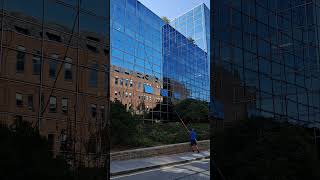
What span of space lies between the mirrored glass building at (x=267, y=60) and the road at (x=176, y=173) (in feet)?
11.1

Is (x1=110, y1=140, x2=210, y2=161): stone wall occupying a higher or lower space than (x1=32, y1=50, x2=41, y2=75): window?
lower

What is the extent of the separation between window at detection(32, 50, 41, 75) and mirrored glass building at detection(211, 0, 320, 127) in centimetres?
1066

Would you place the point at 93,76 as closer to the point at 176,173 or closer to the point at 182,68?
the point at 176,173

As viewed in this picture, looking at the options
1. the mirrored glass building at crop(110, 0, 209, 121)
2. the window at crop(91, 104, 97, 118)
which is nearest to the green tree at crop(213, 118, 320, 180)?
the window at crop(91, 104, 97, 118)

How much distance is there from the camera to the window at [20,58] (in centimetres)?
1162

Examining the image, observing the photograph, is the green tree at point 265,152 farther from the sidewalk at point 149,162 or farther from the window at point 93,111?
the window at point 93,111

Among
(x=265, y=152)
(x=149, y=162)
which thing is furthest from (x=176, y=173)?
(x=265, y=152)

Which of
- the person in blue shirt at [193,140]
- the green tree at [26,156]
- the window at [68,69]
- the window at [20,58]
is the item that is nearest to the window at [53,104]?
the window at [68,69]

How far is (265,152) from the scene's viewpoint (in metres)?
17.2

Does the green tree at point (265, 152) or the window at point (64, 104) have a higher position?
the window at point (64, 104)

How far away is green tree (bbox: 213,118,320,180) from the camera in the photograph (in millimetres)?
16469

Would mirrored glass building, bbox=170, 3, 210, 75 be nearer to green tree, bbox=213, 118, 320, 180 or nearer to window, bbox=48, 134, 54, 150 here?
green tree, bbox=213, 118, 320, 180

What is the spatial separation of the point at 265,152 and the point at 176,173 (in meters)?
5.68

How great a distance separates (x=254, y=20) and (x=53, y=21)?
11131mm
